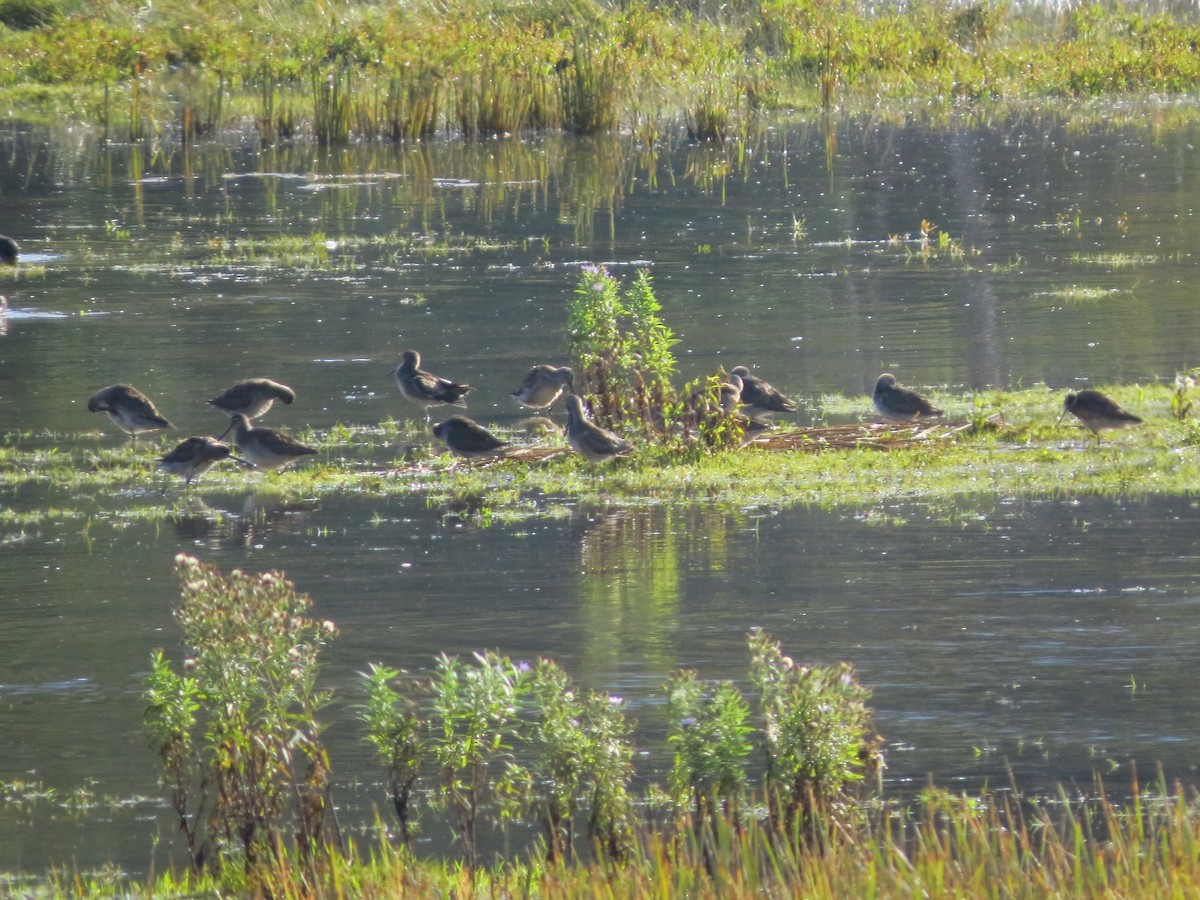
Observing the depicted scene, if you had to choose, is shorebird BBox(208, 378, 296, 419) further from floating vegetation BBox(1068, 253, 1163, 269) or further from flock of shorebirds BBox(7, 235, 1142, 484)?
floating vegetation BBox(1068, 253, 1163, 269)

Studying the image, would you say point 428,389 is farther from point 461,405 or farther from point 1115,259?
point 1115,259

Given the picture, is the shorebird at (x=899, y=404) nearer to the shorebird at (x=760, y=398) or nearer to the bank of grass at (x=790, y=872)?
the shorebird at (x=760, y=398)

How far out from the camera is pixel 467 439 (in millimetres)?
13359

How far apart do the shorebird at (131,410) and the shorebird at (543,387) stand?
245cm

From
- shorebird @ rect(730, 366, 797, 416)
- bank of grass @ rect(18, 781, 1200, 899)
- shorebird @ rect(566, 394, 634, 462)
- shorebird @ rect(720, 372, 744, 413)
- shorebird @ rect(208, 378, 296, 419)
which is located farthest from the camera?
shorebird @ rect(208, 378, 296, 419)

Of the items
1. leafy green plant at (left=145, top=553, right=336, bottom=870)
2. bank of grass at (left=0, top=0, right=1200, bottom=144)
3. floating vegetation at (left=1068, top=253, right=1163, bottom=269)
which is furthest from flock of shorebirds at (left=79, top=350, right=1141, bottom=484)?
bank of grass at (left=0, top=0, right=1200, bottom=144)

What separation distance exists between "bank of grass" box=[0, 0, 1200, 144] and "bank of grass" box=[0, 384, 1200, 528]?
2341cm

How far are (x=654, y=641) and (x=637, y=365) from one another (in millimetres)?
4946

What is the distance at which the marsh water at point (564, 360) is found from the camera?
333 inches

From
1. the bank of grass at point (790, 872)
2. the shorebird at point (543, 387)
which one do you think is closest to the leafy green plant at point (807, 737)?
the bank of grass at point (790, 872)

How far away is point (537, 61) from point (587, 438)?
29.9 m

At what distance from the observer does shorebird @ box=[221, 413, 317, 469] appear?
43.0ft

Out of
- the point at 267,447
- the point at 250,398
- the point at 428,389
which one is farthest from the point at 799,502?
the point at 250,398

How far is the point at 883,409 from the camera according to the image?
13.9 m
